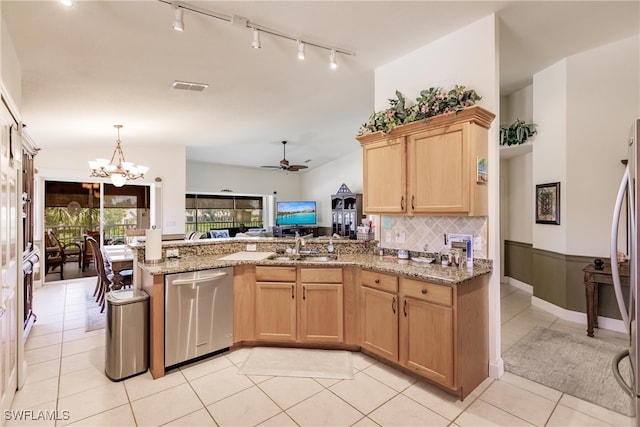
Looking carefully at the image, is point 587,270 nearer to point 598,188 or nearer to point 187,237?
point 598,188

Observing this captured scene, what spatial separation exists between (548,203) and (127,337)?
5.00 m

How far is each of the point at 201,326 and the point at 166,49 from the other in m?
2.45

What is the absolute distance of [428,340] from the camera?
2.36 metres

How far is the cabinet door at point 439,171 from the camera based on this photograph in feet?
8.25

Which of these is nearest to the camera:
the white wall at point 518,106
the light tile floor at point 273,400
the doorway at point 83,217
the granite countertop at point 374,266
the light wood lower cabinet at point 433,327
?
the light tile floor at point 273,400

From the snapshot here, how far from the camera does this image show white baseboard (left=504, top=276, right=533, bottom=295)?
16.8 feet

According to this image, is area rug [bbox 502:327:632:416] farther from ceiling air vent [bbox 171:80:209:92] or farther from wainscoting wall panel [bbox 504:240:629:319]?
ceiling air vent [bbox 171:80:209:92]

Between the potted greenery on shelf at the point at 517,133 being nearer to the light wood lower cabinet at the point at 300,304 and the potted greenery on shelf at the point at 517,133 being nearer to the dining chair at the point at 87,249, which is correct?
the light wood lower cabinet at the point at 300,304

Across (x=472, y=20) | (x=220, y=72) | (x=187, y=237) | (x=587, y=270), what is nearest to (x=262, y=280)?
(x=220, y=72)

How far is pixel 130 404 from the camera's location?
2.23 meters

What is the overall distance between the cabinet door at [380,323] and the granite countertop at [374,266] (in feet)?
0.80

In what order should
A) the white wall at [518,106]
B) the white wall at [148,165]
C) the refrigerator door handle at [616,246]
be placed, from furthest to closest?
the white wall at [148,165] < the white wall at [518,106] < the refrigerator door handle at [616,246]

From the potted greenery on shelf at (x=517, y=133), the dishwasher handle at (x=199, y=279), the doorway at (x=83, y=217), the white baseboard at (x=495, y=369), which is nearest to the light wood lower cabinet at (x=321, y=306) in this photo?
the dishwasher handle at (x=199, y=279)

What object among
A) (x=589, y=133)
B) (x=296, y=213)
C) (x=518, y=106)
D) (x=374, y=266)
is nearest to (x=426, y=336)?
(x=374, y=266)
